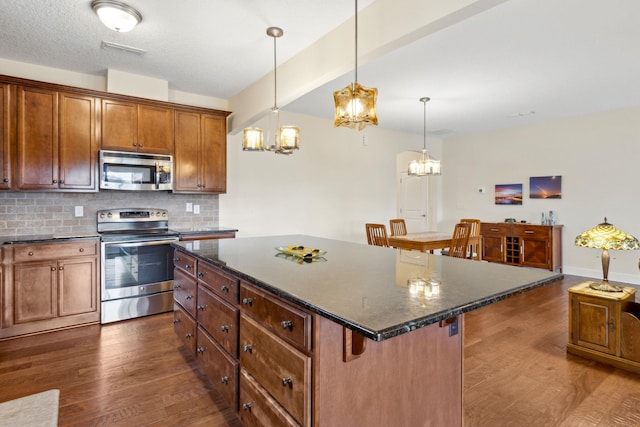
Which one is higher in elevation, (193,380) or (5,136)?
(5,136)

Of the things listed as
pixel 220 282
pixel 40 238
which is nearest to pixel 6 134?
pixel 40 238

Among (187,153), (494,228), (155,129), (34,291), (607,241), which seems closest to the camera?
(607,241)

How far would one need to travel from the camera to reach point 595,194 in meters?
5.73

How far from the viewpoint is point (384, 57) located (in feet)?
11.8

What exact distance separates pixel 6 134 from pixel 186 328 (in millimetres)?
2663

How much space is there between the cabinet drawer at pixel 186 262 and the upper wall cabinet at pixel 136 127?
1.78 metres

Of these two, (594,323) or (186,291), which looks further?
(594,323)

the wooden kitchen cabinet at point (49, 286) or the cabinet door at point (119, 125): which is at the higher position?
the cabinet door at point (119, 125)

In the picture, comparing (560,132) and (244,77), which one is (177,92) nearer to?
(244,77)

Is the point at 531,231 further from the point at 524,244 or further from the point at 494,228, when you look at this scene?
the point at 494,228

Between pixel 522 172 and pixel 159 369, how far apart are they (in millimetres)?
6777

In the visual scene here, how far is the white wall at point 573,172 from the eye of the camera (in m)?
5.41

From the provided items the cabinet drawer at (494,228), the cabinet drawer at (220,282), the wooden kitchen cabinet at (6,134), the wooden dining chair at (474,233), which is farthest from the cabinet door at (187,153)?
the cabinet drawer at (494,228)

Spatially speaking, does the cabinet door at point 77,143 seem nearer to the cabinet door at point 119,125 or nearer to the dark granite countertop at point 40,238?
the cabinet door at point 119,125
